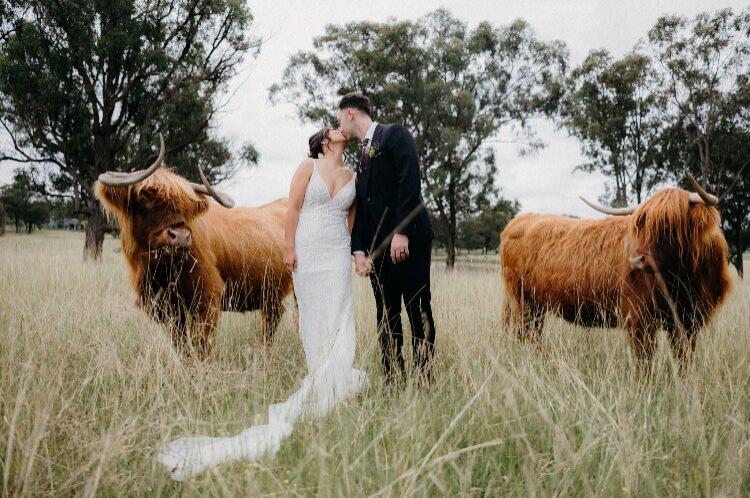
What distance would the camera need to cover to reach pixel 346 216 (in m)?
3.53

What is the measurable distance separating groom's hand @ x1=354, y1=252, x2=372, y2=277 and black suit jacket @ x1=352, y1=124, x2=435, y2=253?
9 centimetres

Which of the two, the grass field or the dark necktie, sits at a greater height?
the dark necktie

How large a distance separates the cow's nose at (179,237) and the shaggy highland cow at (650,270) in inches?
118

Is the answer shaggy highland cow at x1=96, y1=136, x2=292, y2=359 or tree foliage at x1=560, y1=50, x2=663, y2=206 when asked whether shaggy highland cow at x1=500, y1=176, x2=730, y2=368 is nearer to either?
shaggy highland cow at x1=96, y1=136, x2=292, y2=359

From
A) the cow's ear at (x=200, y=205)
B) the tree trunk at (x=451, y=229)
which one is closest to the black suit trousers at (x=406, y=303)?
the cow's ear at (x=200, y=205)

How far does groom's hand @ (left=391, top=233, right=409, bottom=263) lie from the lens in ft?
10.5

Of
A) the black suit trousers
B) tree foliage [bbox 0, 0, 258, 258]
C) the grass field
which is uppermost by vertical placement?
tree foliage [bbox 0, 0, 258, 258]

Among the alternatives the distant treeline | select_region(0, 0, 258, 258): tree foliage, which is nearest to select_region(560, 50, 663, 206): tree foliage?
the distant treeline

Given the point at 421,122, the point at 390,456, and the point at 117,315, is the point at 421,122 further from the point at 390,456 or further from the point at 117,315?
the point at 390,456

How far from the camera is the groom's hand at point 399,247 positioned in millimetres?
3215

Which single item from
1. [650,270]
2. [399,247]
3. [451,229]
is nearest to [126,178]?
[399,247]

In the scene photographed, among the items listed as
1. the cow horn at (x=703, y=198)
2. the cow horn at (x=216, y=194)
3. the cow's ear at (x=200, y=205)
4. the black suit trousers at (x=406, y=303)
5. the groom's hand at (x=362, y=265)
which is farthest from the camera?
the cow horn at (x=216, y=194)

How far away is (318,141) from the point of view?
3.45 m

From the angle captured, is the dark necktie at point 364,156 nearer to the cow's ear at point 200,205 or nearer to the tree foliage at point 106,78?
the cow's ear at point 200,205
